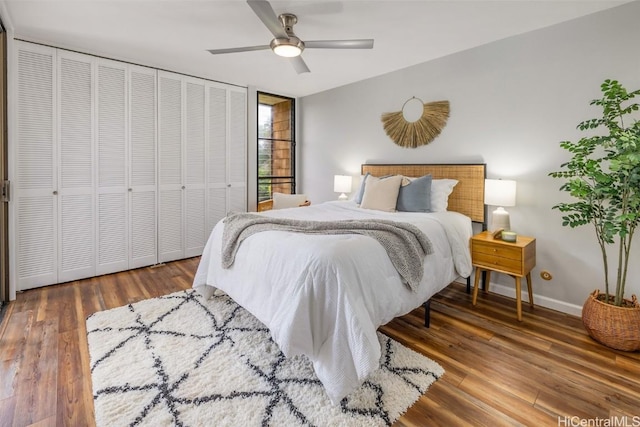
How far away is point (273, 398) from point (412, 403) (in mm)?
721

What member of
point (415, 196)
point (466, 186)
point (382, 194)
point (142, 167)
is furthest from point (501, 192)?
point (142, 167)

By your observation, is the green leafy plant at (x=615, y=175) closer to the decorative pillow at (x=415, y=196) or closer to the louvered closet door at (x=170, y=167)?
the decorative pillow at (x=415, y=196)

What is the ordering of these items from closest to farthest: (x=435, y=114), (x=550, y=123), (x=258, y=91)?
(x=550, y=123), (x=435, y=114), (x=258, y=91)

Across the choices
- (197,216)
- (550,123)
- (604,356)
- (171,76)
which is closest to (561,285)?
(604,356)

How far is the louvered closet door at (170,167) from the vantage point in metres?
3.95

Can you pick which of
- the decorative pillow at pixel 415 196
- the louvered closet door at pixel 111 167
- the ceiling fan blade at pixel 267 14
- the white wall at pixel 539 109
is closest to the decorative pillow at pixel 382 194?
the decorative pillow at pixel 415 196

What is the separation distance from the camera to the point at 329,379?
5.31ft

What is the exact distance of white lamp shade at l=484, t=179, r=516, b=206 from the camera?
2.81m

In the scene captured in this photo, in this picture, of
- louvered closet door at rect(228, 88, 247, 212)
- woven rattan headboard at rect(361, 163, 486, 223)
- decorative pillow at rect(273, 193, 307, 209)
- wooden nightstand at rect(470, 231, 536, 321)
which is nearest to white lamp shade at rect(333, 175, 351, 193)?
decorative pillow at rect(273, 193, 307, 209)

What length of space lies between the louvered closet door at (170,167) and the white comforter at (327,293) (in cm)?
205

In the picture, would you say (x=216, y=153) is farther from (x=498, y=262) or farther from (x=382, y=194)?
(x=498, y=262)

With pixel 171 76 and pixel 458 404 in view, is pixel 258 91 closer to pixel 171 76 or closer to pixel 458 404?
pixel 171 76

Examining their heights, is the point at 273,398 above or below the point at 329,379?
below

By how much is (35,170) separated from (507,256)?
4451 millimetres
